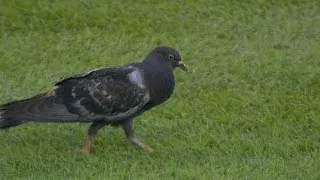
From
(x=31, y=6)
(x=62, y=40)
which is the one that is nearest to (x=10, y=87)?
(x=62, y=40)

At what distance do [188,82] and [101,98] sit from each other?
2.48 meters

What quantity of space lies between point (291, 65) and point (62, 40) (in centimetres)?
305

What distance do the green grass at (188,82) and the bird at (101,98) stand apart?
347mm

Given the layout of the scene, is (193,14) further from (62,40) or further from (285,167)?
(285,167)

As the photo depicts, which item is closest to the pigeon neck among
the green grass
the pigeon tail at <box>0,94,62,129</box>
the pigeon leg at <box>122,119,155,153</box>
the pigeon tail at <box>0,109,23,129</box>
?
the pigeon leg at <box>122,119,155,153</box>

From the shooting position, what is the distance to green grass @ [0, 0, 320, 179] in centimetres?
621

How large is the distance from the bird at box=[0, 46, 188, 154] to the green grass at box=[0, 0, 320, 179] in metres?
0.35

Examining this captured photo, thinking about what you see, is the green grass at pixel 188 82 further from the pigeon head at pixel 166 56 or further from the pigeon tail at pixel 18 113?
the pigeon head at pixel 166 56

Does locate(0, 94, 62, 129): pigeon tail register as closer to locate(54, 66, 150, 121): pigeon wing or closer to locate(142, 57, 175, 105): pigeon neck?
locate(54, 66, 150, 121): pigeon wing

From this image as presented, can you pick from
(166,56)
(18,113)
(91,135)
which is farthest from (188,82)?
(18,113)

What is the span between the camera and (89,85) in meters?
6.32

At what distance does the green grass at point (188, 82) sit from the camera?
6212mm

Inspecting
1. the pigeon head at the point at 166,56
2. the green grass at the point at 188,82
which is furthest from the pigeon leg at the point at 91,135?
the pigeon head at the point at 166,56

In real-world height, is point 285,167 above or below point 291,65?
above
